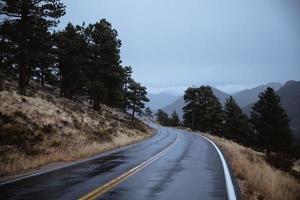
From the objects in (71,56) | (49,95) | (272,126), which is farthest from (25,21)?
(272,126)

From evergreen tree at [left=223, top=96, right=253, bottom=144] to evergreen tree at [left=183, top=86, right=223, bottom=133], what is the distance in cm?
175

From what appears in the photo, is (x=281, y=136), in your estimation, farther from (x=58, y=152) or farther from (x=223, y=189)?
(x=223, y=189)

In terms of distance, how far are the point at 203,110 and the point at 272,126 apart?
26.5 meters

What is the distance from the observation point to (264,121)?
201ft

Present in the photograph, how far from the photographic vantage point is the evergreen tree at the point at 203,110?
80.2 m

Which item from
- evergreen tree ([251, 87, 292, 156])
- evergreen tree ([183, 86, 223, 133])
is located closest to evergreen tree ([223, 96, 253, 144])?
evergreen tree ([183, 86, 223, 133])

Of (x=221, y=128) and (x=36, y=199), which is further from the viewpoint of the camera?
(x=221, y=128)

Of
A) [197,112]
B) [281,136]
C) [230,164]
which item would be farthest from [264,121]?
[230,164]

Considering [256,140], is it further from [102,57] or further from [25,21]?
[25,21]

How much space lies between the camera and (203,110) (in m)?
85.5

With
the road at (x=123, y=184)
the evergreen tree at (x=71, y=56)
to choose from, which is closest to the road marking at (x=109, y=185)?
the road at (x=123, y=184)

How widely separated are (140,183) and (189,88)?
7871 cm

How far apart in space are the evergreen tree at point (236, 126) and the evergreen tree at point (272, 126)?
13.2 metres

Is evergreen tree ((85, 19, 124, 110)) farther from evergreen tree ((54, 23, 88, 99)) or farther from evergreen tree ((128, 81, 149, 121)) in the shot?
evergreen tree ((128, 81, 149, 121))
